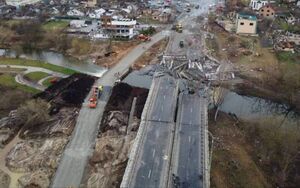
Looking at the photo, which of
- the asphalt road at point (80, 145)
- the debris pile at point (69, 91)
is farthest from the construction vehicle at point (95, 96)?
the debris pile at point (69, 91)

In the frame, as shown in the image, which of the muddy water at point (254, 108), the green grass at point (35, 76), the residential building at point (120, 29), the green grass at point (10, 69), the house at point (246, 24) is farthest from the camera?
the house at point (246, 24)

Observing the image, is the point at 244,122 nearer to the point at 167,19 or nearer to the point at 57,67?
the point at 57,67

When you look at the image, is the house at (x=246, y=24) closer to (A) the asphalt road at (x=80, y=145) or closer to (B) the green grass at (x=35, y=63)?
(A) the asphalt road at (x=80, y=145)

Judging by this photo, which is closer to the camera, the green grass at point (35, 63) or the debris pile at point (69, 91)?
the debris pile at point (69, 91)

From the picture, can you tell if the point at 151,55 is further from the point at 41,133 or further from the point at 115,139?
the point at 41,133

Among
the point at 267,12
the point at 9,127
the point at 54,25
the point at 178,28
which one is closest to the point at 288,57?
the point at 178,28

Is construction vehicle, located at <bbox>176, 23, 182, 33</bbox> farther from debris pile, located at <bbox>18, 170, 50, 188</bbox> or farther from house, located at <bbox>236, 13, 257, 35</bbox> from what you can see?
debris pile, located at <bbox>18, 170, 50, 188</bbox>

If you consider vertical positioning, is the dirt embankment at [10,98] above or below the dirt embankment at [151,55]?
below
